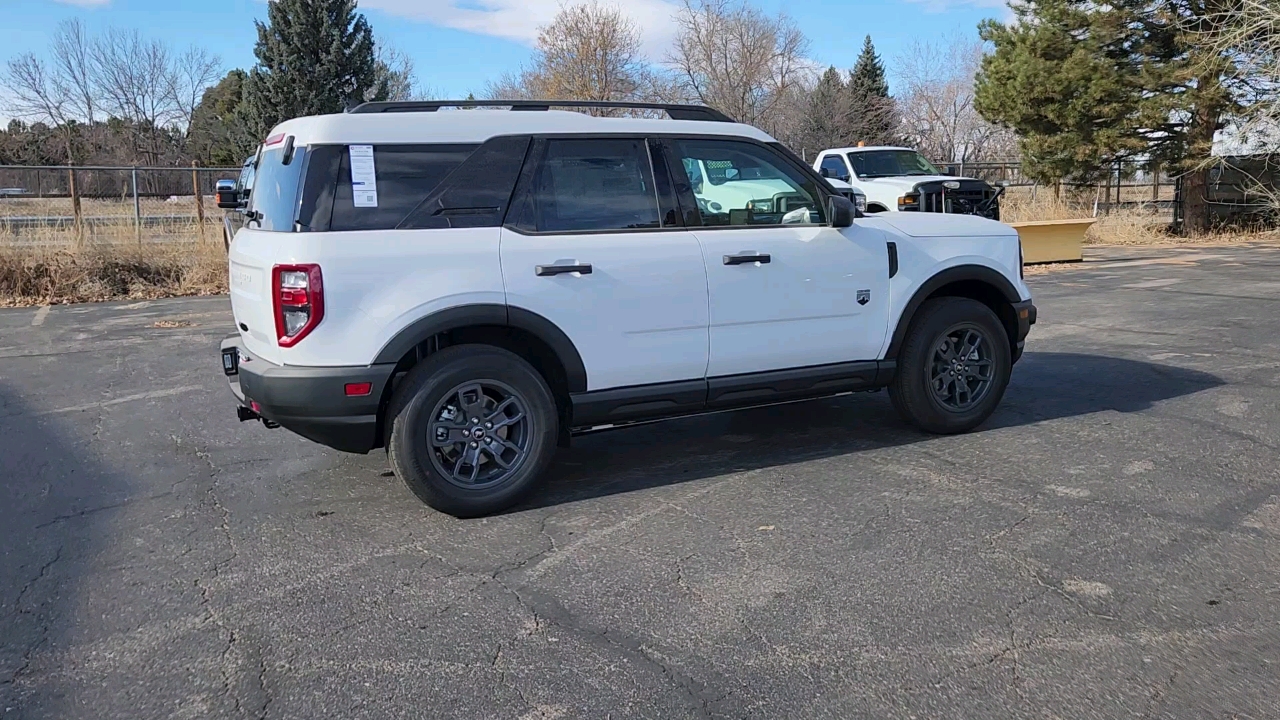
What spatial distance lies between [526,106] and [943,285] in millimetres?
2618

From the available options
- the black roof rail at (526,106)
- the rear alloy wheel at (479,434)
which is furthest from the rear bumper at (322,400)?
the black roof rail at (526,106)

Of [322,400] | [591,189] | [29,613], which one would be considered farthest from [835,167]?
[29,613]

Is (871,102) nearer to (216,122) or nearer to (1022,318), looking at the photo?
(216,122)

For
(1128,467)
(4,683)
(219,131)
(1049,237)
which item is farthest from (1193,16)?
(219,131)

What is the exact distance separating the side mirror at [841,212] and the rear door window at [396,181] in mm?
1988

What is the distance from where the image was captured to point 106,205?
1580 centimetres

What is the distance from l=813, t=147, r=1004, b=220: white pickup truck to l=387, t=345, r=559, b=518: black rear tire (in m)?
11.5

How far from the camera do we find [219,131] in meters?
45.2

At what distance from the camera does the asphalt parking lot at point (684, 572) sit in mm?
3037

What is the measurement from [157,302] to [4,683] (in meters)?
11.2

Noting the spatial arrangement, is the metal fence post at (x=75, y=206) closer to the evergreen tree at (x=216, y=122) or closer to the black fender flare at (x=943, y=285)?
the black fender flare at (x=943, y=285)

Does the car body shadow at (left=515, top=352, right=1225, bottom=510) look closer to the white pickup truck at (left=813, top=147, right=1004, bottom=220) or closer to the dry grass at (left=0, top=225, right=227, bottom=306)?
the white pickup truck at (left=813, top=147, right=1004, bottom=220)

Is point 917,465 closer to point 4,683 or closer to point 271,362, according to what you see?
point 271,362

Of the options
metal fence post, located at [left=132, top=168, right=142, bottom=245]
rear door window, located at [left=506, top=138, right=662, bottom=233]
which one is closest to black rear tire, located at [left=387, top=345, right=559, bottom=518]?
rear door window, located at [left=506, top=138, right=662, bottom=233]
